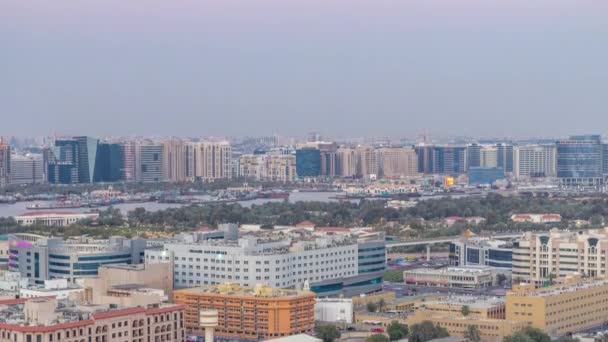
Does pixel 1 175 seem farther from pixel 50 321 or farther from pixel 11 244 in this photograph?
pixel 50 321

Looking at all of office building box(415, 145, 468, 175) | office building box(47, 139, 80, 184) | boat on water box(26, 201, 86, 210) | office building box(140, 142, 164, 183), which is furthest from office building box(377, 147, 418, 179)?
boat on water box(26, 201, 86, 210)

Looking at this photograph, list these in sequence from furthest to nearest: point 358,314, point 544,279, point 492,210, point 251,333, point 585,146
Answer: point 585,146
point 492,210
point 544,279
point 358,314
point 251,333

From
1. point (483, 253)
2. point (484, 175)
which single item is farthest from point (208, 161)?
point (483, 253)

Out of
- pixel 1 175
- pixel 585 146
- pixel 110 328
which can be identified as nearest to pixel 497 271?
pixel 110 328

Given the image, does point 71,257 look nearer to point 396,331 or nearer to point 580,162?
point 396,331

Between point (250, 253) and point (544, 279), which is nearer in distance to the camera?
point (250, 253)

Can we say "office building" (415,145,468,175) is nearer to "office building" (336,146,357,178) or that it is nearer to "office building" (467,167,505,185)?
"office building" (336,146,357,178)
